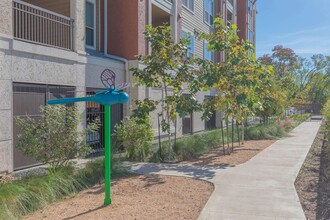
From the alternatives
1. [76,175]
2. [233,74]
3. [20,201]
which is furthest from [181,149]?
[20,201]

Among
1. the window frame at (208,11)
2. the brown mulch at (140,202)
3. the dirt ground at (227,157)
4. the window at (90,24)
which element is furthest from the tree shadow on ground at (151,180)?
the window frame at (208,11)

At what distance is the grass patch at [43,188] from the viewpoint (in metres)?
5.35

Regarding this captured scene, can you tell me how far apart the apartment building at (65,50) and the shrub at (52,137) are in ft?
5.01

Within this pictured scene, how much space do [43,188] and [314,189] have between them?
545 cm

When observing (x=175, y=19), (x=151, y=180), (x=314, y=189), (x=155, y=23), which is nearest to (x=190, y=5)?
(x=155, y=23)

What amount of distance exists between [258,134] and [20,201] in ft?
46.9

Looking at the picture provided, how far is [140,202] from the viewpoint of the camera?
6211 mm

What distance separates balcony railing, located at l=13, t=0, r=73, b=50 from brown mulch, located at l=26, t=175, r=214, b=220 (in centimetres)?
499

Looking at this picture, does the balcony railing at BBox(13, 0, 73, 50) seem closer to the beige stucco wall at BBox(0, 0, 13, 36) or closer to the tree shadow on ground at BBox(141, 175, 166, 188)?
the beige stucco wall at BBox(0, 0, 13, 36)

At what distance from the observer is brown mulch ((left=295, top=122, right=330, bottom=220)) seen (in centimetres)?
594

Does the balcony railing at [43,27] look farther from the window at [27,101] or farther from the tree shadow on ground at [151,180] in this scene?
the tree shadow on ground at [151,180]

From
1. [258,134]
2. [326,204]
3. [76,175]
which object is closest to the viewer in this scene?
[326,204]

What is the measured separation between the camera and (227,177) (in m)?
8.24

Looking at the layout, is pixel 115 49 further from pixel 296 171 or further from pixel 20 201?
pixel 20 201
